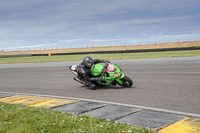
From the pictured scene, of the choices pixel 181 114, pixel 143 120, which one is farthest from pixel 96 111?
pixel 181 114

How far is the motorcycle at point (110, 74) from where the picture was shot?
30.4 feet

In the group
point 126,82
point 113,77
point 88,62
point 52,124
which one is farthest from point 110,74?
point 52,124

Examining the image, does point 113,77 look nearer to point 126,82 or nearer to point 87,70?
point 126,82

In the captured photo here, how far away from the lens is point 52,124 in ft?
16.2

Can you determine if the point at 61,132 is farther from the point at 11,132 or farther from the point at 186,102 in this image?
the point at 186,102

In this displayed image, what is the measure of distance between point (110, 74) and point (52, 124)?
182 inches

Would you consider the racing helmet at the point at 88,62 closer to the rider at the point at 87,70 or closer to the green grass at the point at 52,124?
the rider at the point at 87,70

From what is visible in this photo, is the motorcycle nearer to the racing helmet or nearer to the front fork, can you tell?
the front fork

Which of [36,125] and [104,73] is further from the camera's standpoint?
[104,73]

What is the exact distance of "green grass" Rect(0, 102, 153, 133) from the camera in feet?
14.8

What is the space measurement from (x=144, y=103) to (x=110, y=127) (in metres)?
2.48

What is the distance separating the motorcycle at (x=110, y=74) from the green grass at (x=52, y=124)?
12.5 ft

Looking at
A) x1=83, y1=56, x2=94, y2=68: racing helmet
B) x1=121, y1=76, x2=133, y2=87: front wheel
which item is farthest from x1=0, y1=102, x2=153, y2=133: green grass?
x1=121, y1=76, x2=133, y2=87: front wheel

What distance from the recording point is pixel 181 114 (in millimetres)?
5551
